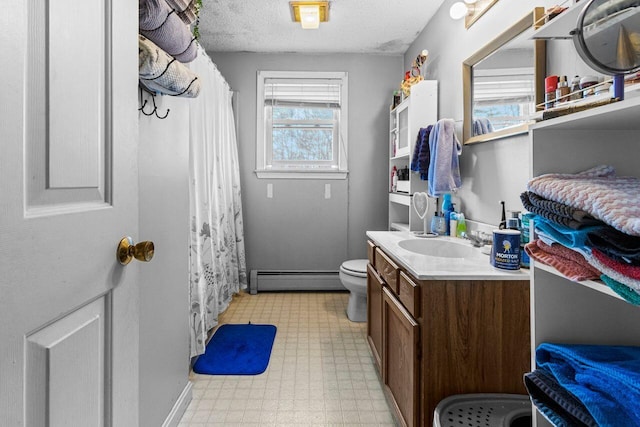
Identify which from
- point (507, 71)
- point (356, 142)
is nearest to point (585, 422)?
point (507, 71)

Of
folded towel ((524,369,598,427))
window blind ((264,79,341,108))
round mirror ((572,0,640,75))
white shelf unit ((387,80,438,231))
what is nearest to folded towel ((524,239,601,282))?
folded towel ((524,369,598,427))

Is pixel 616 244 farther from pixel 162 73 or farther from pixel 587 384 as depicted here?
pixel 162 73

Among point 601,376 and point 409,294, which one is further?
point 409,294

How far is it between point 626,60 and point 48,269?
3.34 feet

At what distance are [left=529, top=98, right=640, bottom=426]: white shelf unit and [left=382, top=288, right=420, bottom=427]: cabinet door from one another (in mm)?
508

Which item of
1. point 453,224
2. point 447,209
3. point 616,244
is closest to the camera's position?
point 616,244

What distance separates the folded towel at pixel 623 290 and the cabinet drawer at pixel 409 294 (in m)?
0.70

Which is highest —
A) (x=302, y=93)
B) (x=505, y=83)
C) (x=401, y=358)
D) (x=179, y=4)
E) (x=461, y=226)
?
(x=302, y=93)

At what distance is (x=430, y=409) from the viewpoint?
3.97 ft

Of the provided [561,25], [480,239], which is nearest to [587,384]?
[561,25]

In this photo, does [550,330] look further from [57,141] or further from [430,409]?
[57,141]

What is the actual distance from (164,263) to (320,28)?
2.36 metres

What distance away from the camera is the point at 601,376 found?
0.62 m

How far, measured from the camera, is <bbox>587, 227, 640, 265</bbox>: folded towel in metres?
0.54
